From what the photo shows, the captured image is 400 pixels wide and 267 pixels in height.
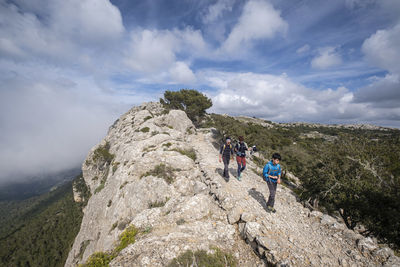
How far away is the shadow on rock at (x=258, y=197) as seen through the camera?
33.8 ft

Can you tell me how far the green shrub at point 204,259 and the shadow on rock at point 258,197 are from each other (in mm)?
4233

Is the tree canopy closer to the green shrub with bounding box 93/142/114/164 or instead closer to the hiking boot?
the green shrub with bounding box 93/142/114/164

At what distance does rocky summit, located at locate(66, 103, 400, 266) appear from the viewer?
22.1 feet

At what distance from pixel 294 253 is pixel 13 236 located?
167 meters

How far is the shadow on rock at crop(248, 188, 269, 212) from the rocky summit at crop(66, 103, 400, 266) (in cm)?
8

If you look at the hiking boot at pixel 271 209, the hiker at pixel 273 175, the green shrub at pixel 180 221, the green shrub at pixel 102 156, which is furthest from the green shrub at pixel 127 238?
the green shrub at pixel 102 156

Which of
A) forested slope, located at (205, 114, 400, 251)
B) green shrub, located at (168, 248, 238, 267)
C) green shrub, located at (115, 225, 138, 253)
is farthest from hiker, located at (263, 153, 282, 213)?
green shrub, located at (115, 225, 138, 253)

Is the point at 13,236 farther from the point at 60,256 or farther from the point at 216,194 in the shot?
the point at 216,194

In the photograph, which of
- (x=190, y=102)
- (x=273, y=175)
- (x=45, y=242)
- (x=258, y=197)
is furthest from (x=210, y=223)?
(x=45, y=242)

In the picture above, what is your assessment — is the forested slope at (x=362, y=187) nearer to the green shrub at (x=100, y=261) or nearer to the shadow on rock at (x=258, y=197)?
the shadow on rock at (x=258, y=197)

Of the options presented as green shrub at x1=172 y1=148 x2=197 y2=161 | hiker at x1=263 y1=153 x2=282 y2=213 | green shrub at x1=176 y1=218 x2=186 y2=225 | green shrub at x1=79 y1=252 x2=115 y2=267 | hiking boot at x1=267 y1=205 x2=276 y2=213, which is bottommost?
green shrub at x1=79 y1=252 x2=115 y2=267

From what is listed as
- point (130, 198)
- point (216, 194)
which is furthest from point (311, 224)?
point (130, 198)

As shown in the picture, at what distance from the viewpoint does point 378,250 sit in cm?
635

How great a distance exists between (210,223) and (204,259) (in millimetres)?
2440
